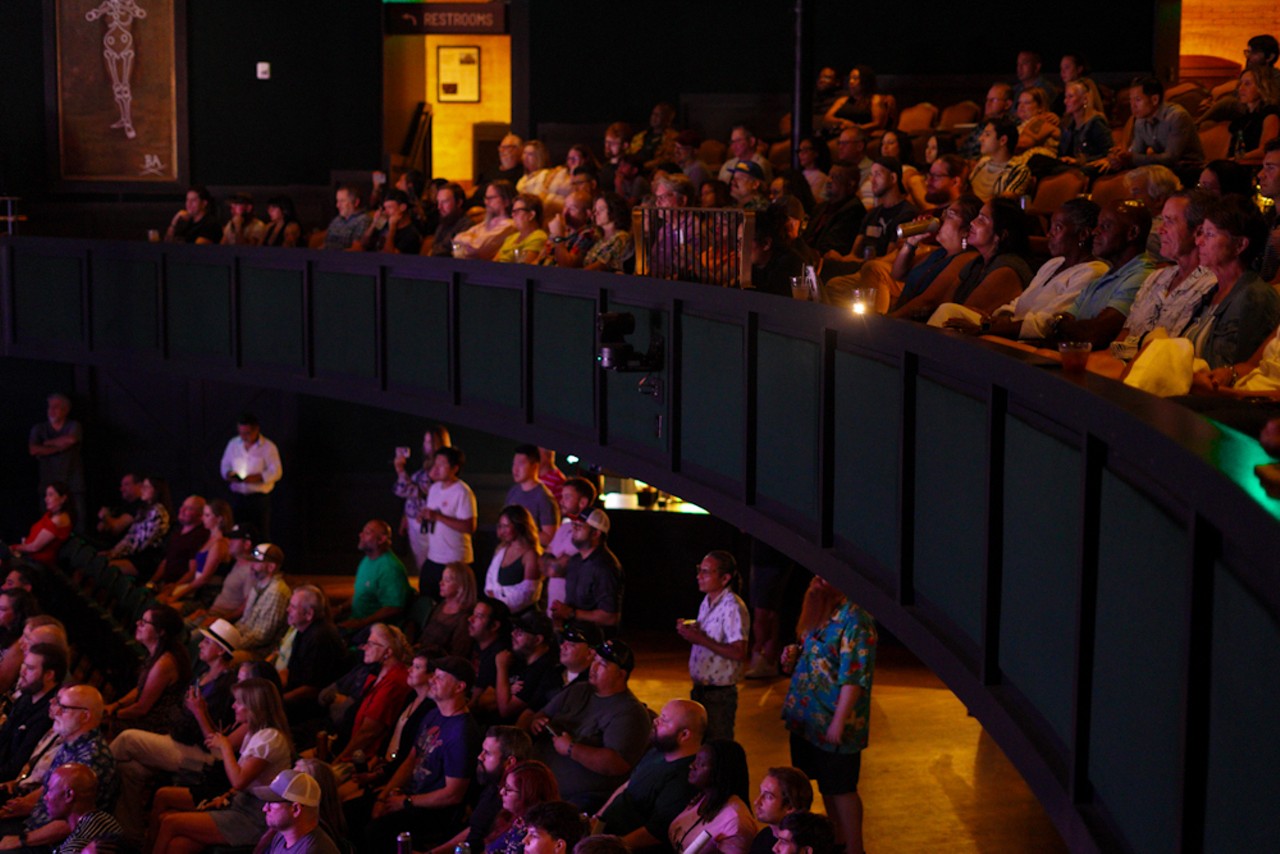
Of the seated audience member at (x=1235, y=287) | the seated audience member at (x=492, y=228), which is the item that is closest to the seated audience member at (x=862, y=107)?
the seated audience member at (x=492, y=228)

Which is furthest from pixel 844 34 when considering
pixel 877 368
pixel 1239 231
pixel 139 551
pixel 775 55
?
pixel 1239 231

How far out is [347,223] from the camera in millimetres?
11523

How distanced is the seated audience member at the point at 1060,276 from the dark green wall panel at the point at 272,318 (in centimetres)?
697

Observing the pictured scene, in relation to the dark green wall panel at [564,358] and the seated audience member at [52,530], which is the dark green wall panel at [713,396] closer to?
the dark green wall panel at [564,358]

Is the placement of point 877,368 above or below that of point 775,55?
below

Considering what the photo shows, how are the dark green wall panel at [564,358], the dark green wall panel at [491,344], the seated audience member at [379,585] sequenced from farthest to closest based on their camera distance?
the seated audience member at [379,585], the dark green wall panel at [491,344], the dark green wall panel at [564,358]

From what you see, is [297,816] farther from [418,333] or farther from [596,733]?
[418,333]

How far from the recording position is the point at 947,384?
468 centimetres

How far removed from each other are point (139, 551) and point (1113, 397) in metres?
10.4

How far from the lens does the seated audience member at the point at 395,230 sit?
35.2 feet

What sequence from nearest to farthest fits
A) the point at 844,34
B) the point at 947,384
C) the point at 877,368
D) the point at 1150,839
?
the point at 1150,839 → the point at 947,384 → the point at 877,368 → the point at 844,34

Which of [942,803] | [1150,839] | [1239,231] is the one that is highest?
[1239,231]

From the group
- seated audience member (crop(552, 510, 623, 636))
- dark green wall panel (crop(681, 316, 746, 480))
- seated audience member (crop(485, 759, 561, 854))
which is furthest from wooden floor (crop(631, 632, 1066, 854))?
seated audience member (crop(485, 759, 561, 854))

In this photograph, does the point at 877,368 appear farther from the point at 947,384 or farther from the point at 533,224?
the point at 533,224
